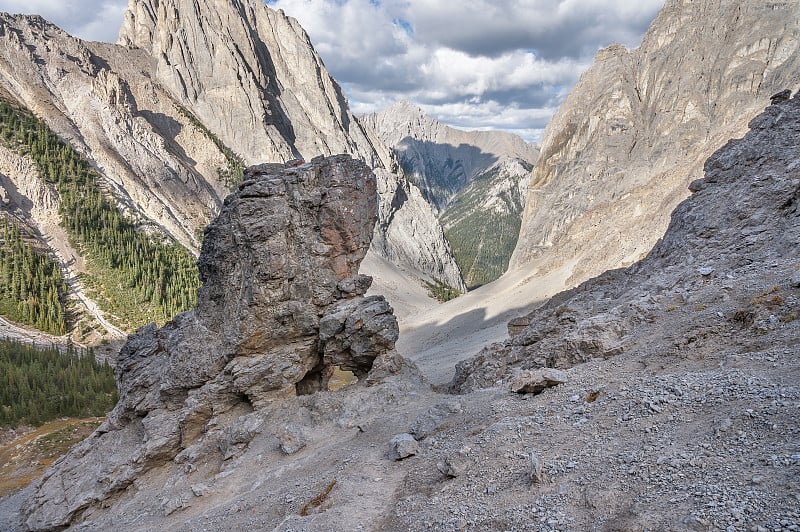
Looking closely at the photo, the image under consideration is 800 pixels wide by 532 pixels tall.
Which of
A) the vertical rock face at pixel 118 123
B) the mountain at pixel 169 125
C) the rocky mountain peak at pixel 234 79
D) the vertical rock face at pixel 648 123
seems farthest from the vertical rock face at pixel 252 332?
the rocky mountain peak at pixel 234 79

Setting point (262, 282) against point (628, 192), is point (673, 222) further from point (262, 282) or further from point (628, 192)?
point (628, 192)

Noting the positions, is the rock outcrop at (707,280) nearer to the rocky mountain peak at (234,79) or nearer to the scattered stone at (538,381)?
the scattered stone at (538,381)

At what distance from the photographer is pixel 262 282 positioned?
67.0ft

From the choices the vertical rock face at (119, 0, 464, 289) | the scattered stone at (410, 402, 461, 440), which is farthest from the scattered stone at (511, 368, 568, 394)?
the vertical rock face at (119, 0, 464, 289)

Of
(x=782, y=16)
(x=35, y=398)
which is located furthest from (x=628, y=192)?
(x=35, y=398)

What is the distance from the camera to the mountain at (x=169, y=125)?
3044 inches

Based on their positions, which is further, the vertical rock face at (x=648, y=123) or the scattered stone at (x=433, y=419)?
the vertical rock face at (x=648, y=123)

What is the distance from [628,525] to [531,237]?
10070 cm

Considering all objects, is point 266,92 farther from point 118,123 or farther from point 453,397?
point 453,397

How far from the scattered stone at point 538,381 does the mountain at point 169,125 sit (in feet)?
216

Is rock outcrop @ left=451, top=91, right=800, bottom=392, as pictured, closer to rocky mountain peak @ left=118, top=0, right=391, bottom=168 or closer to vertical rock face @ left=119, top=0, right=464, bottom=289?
vertical rock face @ left=119, top=0, right=464, bottom=289

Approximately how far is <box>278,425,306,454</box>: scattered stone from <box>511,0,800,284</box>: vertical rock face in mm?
43309

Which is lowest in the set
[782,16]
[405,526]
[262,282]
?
[405,526]

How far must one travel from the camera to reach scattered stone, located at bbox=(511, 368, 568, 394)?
548 inches
